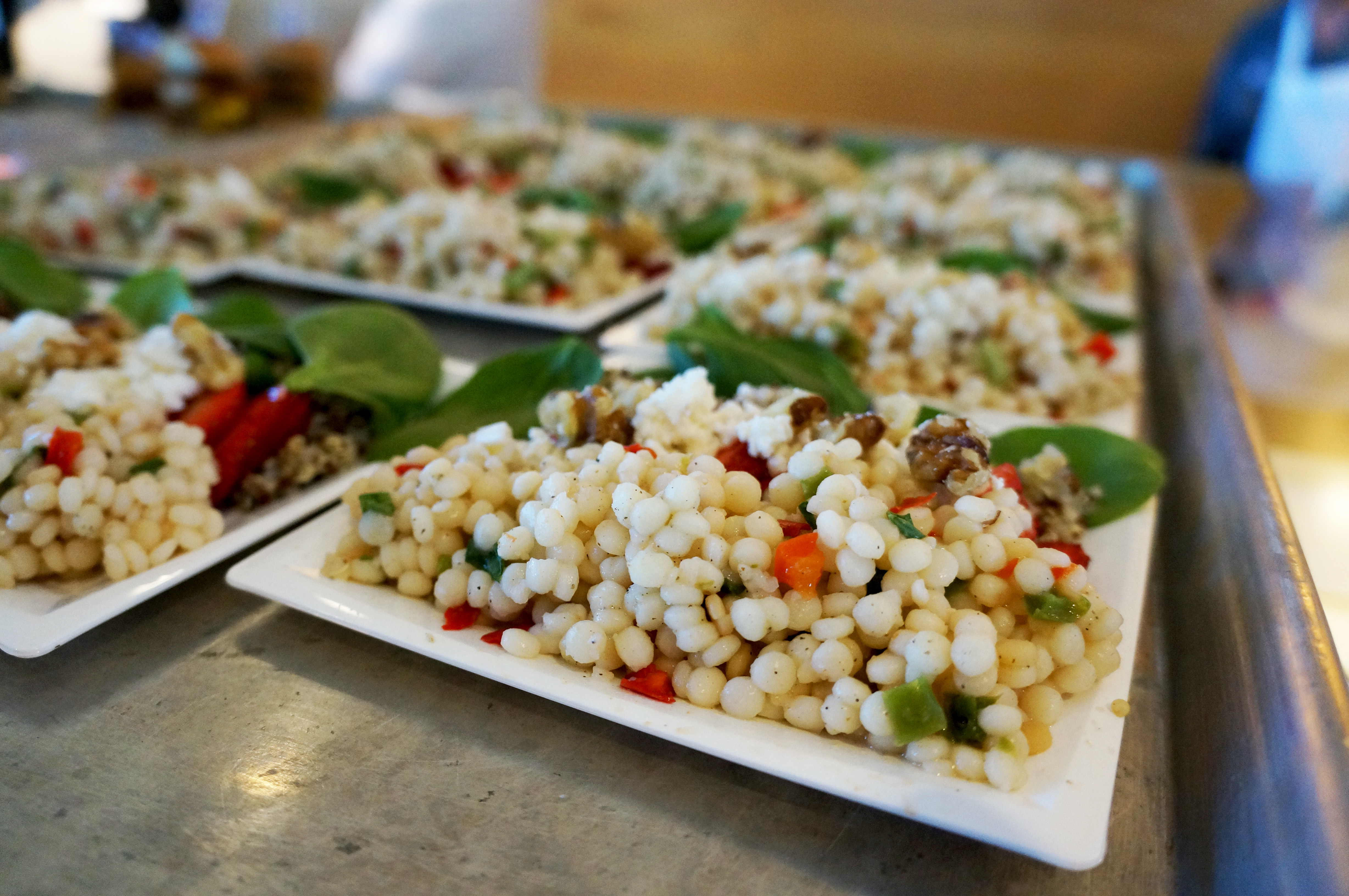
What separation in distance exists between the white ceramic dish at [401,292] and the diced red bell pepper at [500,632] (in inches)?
35.0

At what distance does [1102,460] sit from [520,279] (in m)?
1.11

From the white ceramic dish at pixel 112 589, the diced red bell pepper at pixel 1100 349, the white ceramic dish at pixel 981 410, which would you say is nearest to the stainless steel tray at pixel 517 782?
the white ceramic dish at pixel 112 589

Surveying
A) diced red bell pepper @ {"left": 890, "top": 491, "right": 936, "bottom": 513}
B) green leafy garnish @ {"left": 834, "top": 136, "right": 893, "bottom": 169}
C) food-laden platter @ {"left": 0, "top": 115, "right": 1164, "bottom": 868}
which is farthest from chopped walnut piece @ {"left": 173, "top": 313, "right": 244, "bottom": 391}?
green leafy garnish @ {"left": 834, "top": 136, "right": 893, "bottom": 169}

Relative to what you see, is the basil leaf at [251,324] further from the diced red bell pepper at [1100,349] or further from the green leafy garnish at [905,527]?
the diced red bell pepper at [1100,349]

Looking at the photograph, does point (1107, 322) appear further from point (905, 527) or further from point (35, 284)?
point (35, 284)

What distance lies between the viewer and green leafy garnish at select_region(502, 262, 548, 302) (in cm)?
180

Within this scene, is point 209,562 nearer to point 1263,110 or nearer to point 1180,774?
point 1180,774

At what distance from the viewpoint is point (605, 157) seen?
2.89m

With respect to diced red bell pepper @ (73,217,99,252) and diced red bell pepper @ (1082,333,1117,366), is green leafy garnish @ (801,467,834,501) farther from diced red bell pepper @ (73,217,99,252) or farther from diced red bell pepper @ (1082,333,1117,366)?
diced red bell pepper @ (73,217,99,252)

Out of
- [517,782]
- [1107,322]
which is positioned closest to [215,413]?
[517,782]

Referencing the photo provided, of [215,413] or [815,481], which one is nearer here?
[815,481]

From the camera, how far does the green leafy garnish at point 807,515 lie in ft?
2.86

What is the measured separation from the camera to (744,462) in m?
1.01

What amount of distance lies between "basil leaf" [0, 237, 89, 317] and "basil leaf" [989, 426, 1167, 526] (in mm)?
1459
